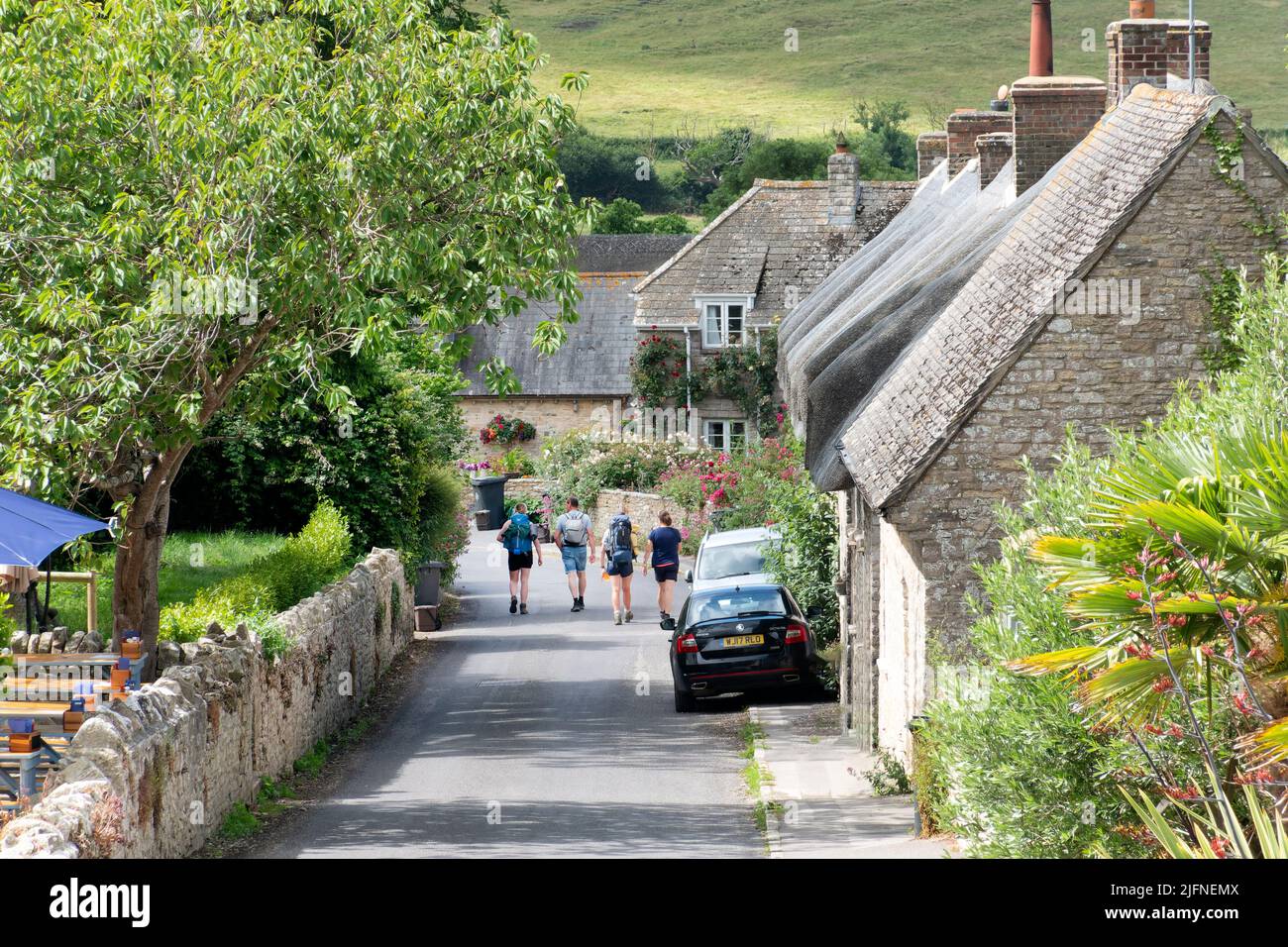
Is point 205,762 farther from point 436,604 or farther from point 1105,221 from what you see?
point 436,604

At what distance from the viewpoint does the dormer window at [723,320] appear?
1689 inches

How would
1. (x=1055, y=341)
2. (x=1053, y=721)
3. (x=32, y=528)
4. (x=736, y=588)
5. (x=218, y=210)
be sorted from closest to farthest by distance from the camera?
(x=1053, y=721) < (x=32, y=528) < (x=1055, y=341) < (x=218, y=210) < (x=736, y=588)

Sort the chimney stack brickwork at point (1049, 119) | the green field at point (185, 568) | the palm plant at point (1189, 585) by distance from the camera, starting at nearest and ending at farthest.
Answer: the palm plant at point (1189, 585), the chimney stack brickwork at point (1049, 119), the green field at point (185, 568)

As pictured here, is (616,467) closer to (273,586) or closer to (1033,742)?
(273,586)

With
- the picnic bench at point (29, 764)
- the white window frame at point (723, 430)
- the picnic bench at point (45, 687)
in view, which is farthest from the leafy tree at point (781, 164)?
the picnic bench at point (29, 764)

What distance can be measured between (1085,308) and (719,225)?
105 feet

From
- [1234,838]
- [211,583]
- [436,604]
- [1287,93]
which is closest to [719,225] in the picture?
[436,604]

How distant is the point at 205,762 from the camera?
12055mm

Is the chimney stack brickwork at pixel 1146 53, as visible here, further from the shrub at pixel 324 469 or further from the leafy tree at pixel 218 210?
the shrub at pixel 324 469

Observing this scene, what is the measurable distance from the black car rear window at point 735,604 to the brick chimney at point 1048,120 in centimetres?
546

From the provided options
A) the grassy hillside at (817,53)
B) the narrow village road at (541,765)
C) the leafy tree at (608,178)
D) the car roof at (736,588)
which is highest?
the grassy hillside at (817,53)

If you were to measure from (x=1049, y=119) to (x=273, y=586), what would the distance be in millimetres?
9579

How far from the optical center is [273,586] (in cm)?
1736

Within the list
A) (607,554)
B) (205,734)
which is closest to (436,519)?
(607,554)
